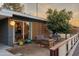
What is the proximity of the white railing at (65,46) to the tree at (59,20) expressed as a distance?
187mm

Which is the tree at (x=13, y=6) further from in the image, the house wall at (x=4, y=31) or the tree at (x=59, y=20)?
the house wall at (x=4, y=31)

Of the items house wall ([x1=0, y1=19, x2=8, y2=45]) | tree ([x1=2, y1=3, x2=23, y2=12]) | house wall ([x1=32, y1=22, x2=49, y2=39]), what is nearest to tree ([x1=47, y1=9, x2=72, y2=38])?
house wall ([x1=32, y1=22, x2=49, y2=39])

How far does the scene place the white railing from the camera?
137 inches

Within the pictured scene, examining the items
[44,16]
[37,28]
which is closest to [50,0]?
[44,16]

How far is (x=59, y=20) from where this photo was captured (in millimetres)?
3754

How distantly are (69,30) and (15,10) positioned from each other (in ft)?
3.85

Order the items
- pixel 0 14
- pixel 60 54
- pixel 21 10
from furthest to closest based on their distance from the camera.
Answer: pixel 0 14, pixel 21 10, pixel 60 54

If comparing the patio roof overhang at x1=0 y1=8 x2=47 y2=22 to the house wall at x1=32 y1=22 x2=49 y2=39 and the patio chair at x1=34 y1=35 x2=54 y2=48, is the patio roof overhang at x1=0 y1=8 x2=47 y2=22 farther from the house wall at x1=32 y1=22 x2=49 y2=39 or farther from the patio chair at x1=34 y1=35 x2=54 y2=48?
the patio chair at x1=34 y1=35 x2=54 y2=48

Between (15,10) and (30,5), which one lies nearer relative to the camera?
(30,5)

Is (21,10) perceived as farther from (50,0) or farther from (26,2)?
(50,0)

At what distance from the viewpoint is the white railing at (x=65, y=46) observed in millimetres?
3473

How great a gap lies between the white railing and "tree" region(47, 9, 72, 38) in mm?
187

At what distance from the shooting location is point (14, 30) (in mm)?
4625

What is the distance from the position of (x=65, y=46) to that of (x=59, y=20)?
1.68ft
